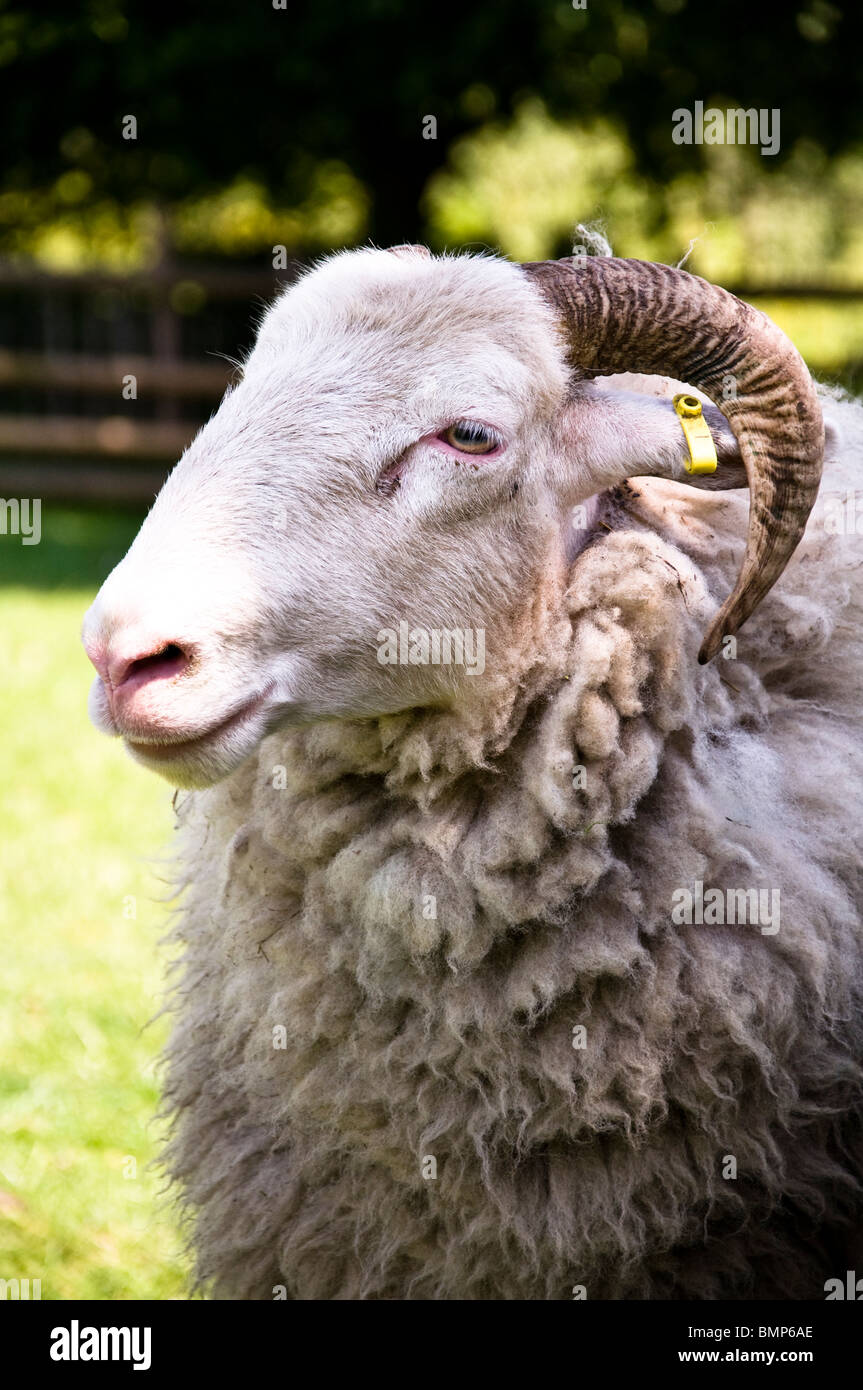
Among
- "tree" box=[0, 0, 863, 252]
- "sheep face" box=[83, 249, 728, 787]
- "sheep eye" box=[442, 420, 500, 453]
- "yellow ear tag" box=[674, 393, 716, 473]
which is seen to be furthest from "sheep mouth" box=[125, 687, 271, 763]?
"tree" box=[0, 0, 863, 252]

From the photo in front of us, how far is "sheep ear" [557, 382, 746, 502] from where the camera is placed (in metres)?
2.44

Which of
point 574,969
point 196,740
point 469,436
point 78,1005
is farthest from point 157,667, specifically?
point 78,1005

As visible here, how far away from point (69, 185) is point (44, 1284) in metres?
14.0

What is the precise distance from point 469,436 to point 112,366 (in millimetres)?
13386

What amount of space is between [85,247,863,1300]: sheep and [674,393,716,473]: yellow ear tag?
3 centimetres

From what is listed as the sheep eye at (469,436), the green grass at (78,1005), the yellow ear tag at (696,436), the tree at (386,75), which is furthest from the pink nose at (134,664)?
the tree at (386,75)

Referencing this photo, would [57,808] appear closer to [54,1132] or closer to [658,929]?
[54,1132]

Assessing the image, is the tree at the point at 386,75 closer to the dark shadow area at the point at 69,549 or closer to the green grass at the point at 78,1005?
the dark shadow area at the point at 69,549

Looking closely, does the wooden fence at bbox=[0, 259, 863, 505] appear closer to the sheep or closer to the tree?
the tree

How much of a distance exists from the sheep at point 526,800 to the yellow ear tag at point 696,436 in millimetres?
35

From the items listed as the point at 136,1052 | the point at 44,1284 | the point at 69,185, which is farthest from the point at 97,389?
the point at 44,1284

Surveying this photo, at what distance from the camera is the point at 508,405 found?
237 centimetres

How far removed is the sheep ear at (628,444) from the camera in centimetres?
244

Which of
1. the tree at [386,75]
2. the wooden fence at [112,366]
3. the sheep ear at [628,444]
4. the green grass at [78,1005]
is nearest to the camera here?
the sheep ear at [628,444]
